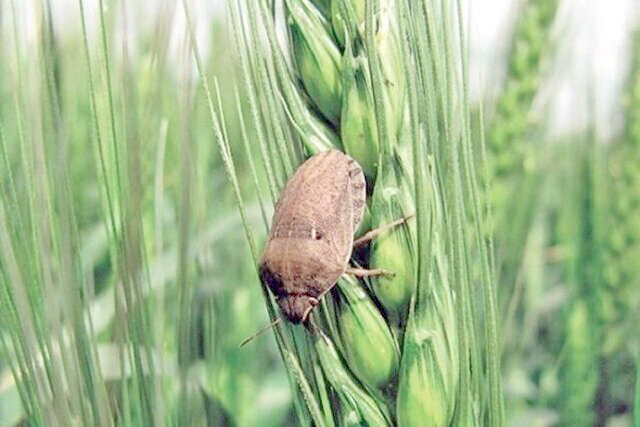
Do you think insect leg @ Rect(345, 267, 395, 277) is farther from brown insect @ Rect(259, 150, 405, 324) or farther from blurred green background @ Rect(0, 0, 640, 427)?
blurred green background @ Rect(0, 0, 640, 427)

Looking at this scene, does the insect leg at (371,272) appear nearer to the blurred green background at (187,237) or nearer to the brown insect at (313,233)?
the brown insect at (313,233)

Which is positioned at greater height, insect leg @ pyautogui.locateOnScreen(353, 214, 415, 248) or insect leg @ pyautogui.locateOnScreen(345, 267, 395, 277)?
insect leg @ pyautogui.locateOnScreen(353, 214, 415, 248)

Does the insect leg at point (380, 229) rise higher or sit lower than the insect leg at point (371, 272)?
higher

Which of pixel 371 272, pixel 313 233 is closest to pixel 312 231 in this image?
pixel 313 233

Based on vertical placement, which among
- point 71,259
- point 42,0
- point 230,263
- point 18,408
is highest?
point 42,0

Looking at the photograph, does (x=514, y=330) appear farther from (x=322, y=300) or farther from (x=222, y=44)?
(x=322, y=300)

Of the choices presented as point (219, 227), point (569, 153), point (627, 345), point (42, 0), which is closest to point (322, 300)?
point (42, 0)

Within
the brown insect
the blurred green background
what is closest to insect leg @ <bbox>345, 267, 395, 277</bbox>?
the brown insect

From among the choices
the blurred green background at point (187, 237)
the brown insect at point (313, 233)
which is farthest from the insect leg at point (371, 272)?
the blurred green background at point (187, 237)

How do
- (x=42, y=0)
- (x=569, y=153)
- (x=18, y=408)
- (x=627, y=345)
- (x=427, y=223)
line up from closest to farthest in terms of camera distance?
(x=427, y=223), (x=42, y=0), (x=18, y=408), (x=627, y=345), (x=569, y=153)
